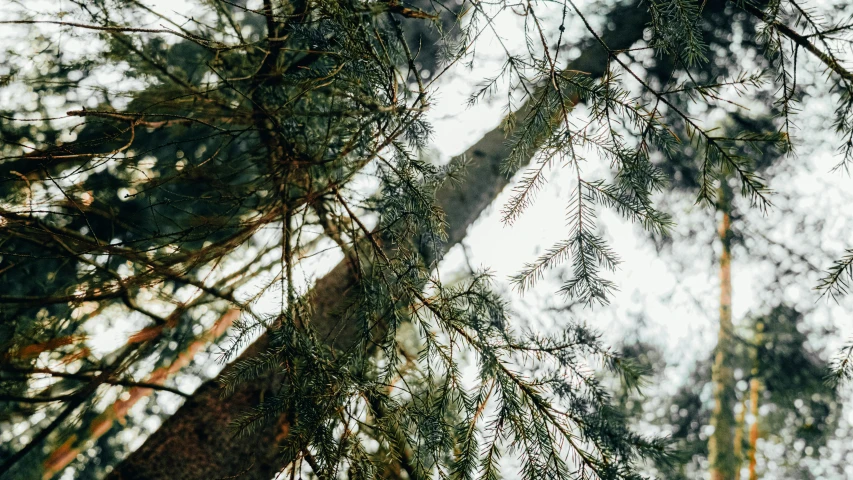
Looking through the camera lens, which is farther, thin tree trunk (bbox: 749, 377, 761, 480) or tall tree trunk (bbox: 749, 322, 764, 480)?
thin tree trunk (bbox: 749, 377, 761, 480)

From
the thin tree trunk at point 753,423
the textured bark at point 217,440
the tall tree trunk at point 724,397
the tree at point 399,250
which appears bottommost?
the textured bark at point 217,440

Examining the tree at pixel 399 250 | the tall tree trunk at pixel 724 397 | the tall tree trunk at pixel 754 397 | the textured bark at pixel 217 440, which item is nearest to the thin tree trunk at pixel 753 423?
the tall tree trunk at pixel 754 397

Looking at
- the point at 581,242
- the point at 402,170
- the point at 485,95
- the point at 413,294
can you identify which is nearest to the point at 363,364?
the point at 413,294

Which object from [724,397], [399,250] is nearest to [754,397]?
[724,397]

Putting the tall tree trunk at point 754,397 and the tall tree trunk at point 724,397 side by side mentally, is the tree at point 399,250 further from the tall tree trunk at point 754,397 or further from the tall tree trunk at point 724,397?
the tall tree trunk at point 754,397

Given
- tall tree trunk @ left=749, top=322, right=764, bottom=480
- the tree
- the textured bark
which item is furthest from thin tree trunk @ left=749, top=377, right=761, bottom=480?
the textured bark

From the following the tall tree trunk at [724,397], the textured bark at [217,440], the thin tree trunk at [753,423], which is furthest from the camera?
the thin tree trunk at [753,423]

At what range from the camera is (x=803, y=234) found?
4.01 meters

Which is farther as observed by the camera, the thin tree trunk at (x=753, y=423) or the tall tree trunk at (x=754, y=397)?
the thin tree trunk at (x=753, y=423)

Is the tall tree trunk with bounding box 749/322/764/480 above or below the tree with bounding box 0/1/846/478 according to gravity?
above

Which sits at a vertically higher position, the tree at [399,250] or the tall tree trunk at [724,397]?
the tall tree trunk at [724,397]

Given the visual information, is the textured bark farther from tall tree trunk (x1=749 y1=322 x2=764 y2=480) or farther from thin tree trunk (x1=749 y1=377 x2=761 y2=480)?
thin tree trunk (x1=749 y1=377 x2=761 y2=480)

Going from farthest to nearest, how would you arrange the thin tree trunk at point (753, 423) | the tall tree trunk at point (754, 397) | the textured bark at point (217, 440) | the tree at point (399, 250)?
the thin tree trunk at point (753, 423) → the tall tree trunk at point (754, 397) → the textured bark at point (217, 440) → the tree at point (399, 250)

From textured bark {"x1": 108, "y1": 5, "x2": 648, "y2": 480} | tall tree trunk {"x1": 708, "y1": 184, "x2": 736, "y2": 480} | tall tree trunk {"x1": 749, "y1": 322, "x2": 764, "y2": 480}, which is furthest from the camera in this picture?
tall tree trunk {"x1": 749, "y1": 322, "x2": 764, "y2": 480}
